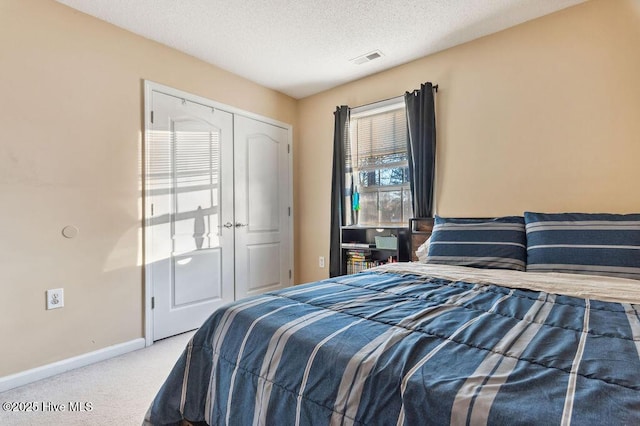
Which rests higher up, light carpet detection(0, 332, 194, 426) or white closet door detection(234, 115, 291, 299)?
white closet door detection(234, 115, 291, 299)

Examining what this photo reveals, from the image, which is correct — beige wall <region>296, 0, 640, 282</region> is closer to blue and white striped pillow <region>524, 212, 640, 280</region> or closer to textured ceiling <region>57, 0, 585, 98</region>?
textured ceiling <region>57, 0, 585, 98</region>

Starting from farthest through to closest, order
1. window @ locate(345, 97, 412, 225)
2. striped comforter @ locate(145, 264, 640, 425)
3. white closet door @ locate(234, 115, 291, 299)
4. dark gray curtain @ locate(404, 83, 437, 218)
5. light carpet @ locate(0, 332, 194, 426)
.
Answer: white closet door @ locate(234, 115, 291, 299) → window @ locate(345, 97, 412, 225) → dark gray curtain @ locate(404, 83, 437, 218) → light carpet @ locate(0, 332, 194, 426) → striped comforter @ locate(145, 264, 640, 425)

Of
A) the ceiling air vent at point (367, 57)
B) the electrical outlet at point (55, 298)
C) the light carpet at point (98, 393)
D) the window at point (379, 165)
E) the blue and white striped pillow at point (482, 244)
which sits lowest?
the light carpet at point (98, 393)

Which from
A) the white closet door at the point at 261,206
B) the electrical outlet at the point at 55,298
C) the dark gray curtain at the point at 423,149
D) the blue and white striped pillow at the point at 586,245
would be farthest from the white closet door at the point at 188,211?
the blue and white striped pillow at the point at 586,245

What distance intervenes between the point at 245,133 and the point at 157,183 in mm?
1081

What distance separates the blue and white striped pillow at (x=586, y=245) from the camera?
1.68 meters

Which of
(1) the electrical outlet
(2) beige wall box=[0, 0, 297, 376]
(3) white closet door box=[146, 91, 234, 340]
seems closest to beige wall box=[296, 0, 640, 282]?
(3) white closet door box=[146, 91, 234, 340]

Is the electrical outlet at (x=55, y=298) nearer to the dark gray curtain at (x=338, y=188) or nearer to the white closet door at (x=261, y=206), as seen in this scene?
the white closet door at (x=261, y=206)

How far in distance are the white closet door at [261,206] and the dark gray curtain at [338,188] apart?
0.66 m

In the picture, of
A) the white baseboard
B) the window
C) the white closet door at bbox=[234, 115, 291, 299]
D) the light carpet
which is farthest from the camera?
the white closet door at bbox=[234, 115, 291, 299]

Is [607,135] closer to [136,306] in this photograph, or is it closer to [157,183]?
[157,183]

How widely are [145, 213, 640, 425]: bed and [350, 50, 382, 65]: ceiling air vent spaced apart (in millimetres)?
2076

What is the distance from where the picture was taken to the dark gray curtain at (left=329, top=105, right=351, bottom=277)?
3.37 metres

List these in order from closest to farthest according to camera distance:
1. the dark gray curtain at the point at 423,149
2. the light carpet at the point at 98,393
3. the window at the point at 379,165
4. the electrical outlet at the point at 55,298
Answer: the light carpet at the point at 98,393, the electrical outlet at the point at 55,298, the dark gray curtain at the point at 423,149, the window at the point at 379,165
